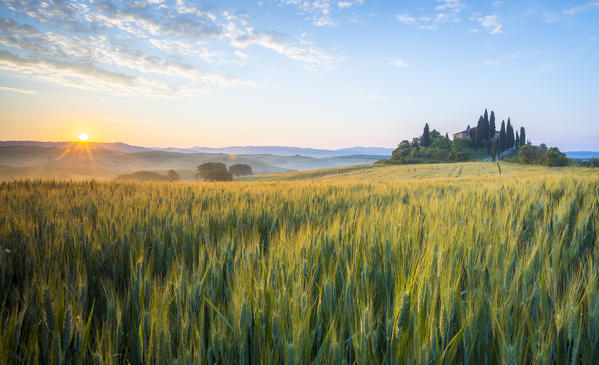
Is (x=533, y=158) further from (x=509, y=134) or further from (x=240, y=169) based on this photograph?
(x=240, y=169)

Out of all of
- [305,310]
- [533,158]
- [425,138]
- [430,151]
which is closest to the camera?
[305,310]

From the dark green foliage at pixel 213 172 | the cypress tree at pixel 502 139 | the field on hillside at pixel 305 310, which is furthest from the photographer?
the cypress tree at pixel 502 139

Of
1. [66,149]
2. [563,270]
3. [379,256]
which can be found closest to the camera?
[563,270]

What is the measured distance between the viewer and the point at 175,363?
0.67 metres

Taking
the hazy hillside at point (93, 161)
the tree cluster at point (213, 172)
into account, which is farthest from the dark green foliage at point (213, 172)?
the hazy hillside at point (93, 161)

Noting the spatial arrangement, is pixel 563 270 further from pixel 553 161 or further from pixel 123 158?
pixel 123 158

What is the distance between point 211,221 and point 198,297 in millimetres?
1648

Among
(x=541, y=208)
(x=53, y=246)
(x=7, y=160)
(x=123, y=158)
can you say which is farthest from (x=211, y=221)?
(x=123, y=158)

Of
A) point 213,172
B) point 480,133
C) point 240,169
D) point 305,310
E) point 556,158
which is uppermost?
point 480,133

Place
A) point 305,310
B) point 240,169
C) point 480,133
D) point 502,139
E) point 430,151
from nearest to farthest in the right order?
point 305,310, point 240,169, point 430,151, point 502,139, point 480,133

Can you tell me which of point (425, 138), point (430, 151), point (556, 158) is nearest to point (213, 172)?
point (430, 151)

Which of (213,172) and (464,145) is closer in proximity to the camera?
(213,172)

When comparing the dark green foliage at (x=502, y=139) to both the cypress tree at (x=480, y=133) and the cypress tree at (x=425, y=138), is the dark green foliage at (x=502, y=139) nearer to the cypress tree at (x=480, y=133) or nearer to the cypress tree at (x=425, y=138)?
the cypress tree at (x=480, y=133)

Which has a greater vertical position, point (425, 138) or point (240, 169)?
point (425, 138)
